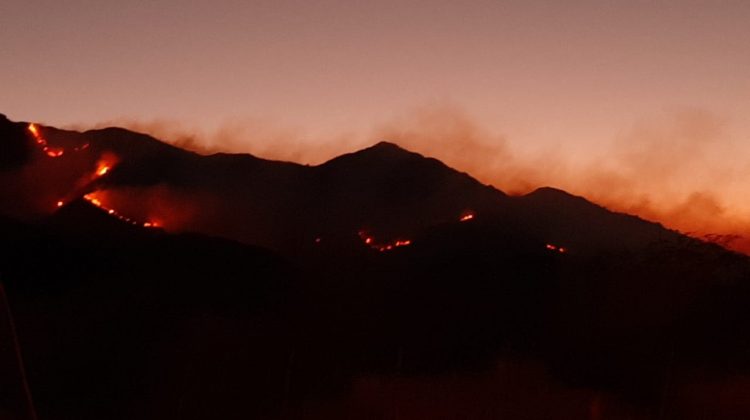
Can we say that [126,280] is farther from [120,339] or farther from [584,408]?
[584,408]

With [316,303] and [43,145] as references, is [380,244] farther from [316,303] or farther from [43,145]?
[43,145]

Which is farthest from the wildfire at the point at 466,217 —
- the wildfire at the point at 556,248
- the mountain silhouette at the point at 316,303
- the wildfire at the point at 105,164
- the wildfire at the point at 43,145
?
the wildfire at the point at 43,145

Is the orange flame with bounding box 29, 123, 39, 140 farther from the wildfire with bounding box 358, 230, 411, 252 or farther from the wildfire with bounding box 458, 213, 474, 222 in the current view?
the wildfire with bounding box 458, 213, 474, 222

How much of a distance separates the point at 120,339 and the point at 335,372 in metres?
4.61

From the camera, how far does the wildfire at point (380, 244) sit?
2977 cm

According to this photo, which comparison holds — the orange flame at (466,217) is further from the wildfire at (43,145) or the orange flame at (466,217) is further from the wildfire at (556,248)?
the wildfire at (43,145)

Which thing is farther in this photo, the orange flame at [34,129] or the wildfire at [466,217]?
the wildfire at [466,217]

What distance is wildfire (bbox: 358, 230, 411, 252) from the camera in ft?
97.7

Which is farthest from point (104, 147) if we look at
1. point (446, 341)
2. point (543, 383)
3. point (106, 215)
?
point (543, 383)

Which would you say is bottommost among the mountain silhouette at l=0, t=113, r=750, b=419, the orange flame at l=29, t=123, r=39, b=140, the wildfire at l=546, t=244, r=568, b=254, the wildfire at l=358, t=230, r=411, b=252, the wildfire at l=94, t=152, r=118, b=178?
the mountain silhouette at l=0, t=113, r=750, b=419

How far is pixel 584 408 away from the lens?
2192 cm

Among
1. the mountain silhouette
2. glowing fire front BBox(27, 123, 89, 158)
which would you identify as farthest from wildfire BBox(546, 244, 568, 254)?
glowing fire front BBox(27, 123, 89, 158)

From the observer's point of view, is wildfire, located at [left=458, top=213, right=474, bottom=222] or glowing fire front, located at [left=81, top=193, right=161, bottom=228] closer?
glowing fire front, located at [left=81, top=193, right=161, bottom=228]

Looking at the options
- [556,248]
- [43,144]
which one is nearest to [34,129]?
[43,144]
